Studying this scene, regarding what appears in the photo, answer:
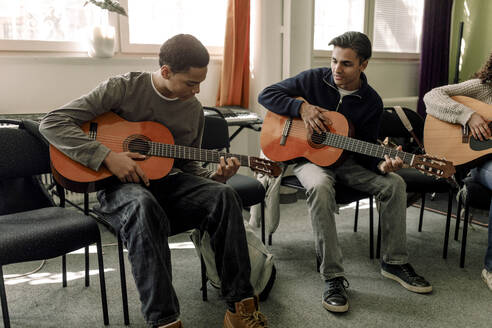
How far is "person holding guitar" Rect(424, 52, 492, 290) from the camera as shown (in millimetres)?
2049

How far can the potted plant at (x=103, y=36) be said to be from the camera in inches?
105

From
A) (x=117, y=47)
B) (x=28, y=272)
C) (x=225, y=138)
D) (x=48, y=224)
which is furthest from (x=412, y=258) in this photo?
(x=117, y=47)

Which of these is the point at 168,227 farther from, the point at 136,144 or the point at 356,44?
the point at 356,44

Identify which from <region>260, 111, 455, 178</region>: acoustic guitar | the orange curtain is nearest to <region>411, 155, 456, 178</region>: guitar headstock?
<region>260, 111, 455, 178</region>: acoustic guitar

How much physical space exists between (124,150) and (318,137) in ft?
2.91

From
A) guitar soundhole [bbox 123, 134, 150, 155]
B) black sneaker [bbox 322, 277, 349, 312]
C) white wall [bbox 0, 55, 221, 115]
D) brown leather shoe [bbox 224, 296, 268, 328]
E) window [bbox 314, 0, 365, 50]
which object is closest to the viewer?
brown leather shoe [bbox 224, 296, 268, 328]

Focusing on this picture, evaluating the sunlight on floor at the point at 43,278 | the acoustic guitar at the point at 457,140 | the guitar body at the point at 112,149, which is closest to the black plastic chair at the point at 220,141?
the guitar body at the point at 112,149

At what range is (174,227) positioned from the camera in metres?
1.64

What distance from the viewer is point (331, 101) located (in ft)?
6.83

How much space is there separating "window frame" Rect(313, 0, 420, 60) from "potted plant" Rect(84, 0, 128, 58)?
5.76ft

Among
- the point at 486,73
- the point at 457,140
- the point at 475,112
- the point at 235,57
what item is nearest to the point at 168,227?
the point at 457,140

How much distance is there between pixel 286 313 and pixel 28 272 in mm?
1288

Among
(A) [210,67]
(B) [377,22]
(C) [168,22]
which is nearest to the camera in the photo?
(C) [168,22]

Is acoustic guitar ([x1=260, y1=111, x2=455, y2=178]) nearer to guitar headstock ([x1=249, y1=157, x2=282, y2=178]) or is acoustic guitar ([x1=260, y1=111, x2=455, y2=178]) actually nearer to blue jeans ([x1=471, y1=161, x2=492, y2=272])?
guitar headstock ([x1=249, y1=157, x2=282, y2=178])
